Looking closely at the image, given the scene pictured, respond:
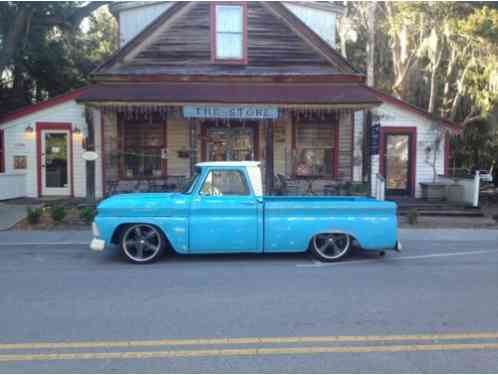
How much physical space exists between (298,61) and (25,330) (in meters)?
12.6

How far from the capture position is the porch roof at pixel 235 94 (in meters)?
13.3

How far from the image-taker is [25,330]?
4.71 metres

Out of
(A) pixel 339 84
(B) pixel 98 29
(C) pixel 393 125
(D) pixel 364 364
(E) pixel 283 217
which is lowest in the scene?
(D) pixel 364 364

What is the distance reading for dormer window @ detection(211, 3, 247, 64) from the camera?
1534cm

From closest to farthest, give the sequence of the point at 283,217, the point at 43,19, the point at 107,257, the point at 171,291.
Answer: the point at 171,291 → the point at 283,217 → the point at 107,257 → the point at 43,19

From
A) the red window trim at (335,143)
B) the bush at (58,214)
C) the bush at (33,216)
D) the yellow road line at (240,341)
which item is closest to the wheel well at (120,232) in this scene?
the yellow road line at (240,341)

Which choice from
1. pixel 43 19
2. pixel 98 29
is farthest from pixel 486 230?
pixel 98 29

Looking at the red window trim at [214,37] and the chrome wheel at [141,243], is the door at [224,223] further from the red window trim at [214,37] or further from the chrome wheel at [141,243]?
the red window trim at [214,37]

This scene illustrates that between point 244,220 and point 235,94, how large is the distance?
6.96 meters

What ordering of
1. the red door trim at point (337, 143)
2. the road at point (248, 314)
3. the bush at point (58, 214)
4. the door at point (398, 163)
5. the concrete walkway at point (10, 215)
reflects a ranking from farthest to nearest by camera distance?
the door at point (398, 163) < the red door trim at point (337, 143) < the concrete walkway at point (10, 215) < the bush at point (58, 214) < the road at point (248, 314)

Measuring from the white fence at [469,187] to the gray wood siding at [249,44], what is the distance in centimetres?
A: 567

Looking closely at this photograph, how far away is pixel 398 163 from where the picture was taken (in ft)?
54.3

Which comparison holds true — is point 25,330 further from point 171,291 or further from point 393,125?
point 393,125

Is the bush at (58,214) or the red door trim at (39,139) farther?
the red door trim at (39,139)
